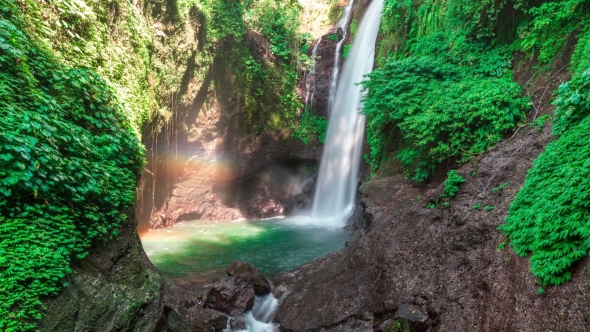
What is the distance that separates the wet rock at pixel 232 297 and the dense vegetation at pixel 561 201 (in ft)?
16.0

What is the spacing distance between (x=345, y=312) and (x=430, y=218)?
7.69 feet

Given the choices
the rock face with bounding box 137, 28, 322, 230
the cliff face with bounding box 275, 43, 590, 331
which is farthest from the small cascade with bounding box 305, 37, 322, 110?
the cliff face with bounding box 275, 43, 590, 331

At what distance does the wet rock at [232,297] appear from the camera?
6.59 metres

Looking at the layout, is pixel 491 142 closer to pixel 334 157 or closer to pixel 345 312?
pixel 345 312

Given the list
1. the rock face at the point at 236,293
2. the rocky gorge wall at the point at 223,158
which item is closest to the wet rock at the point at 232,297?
the rock face at the point at 236,293

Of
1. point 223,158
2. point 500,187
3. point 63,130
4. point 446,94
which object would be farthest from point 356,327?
point 223,158

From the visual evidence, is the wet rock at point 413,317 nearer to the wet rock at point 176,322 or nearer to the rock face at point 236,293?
the wet rock at point 176,322

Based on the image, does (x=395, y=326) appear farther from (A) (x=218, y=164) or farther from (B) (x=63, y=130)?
(A) (x=218, y=164)

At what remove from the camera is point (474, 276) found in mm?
4398

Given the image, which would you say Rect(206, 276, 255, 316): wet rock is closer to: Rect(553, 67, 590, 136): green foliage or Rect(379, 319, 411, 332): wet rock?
Rect(379, 319, 411, 332): wet rock

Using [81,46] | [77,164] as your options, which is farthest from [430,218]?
[81,46]

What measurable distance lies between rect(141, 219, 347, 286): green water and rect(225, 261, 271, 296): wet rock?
3.10ft

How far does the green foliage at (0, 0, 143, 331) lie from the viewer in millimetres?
3357

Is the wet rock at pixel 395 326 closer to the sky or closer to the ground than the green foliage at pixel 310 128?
closer to the ground
